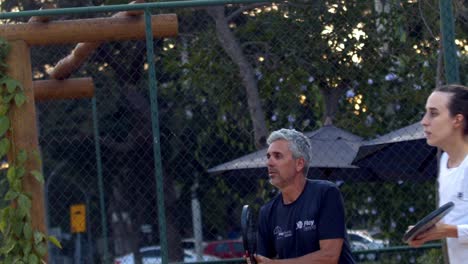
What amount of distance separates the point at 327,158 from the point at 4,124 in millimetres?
3049

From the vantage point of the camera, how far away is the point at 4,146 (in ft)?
18.9

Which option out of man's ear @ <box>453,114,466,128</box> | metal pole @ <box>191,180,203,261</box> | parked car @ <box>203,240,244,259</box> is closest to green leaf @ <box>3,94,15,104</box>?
man's ear @ <box>453,114,466,128</box>

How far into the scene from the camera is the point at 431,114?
3.73m

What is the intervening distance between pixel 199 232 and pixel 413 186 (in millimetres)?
2598

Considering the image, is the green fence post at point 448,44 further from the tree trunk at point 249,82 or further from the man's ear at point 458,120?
the tree trunk at point 249,82

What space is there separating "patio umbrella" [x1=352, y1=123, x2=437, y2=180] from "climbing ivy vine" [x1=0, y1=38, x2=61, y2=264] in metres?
2.55

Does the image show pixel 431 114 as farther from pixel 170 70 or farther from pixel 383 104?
pixel 170 70

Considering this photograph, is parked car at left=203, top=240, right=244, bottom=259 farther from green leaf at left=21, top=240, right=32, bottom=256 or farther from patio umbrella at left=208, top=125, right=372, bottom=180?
green leaf at left=21, top=240, right=32, bottom=256

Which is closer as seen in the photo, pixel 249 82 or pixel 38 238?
pixel 38 238

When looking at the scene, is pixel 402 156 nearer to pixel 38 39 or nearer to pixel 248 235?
pixel 38 39

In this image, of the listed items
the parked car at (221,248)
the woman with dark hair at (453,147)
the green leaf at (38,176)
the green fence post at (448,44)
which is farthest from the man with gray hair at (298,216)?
the parked car at (221,248)

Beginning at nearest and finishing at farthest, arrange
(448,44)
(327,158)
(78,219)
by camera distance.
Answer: (448,44) → (327,158) → (78,219)

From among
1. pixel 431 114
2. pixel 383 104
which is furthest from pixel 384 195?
pixel 431 114

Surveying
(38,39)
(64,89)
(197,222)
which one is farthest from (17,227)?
(197,222)
